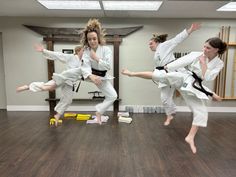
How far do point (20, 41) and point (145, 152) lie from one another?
4483 millimetres

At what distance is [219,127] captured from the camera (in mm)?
3957

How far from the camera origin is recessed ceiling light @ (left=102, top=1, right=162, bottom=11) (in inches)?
157

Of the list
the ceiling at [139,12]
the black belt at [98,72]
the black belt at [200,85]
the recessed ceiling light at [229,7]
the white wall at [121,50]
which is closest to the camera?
the black belt at [200,85]

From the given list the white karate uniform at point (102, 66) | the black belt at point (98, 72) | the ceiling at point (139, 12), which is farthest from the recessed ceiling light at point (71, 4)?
the black belt at point (98, 72)

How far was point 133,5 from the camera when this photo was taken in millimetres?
4219

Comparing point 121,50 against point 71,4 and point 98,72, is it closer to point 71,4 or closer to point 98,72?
point 71,4

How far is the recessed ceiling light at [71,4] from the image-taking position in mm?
4012

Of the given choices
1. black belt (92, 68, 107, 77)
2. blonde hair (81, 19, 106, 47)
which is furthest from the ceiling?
black belt (92, 68, 107, 77)

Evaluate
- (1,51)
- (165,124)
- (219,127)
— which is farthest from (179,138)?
(1,51)

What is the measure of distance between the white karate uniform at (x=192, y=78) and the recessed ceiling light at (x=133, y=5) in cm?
204

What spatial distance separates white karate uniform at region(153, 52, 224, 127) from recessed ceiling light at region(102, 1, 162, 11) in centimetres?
204

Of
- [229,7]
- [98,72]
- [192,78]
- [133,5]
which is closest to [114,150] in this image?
[98,72]

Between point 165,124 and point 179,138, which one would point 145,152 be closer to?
point 179,138

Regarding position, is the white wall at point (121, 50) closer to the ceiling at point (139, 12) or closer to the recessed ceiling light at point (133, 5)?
the ceiling at point (139, 12)
